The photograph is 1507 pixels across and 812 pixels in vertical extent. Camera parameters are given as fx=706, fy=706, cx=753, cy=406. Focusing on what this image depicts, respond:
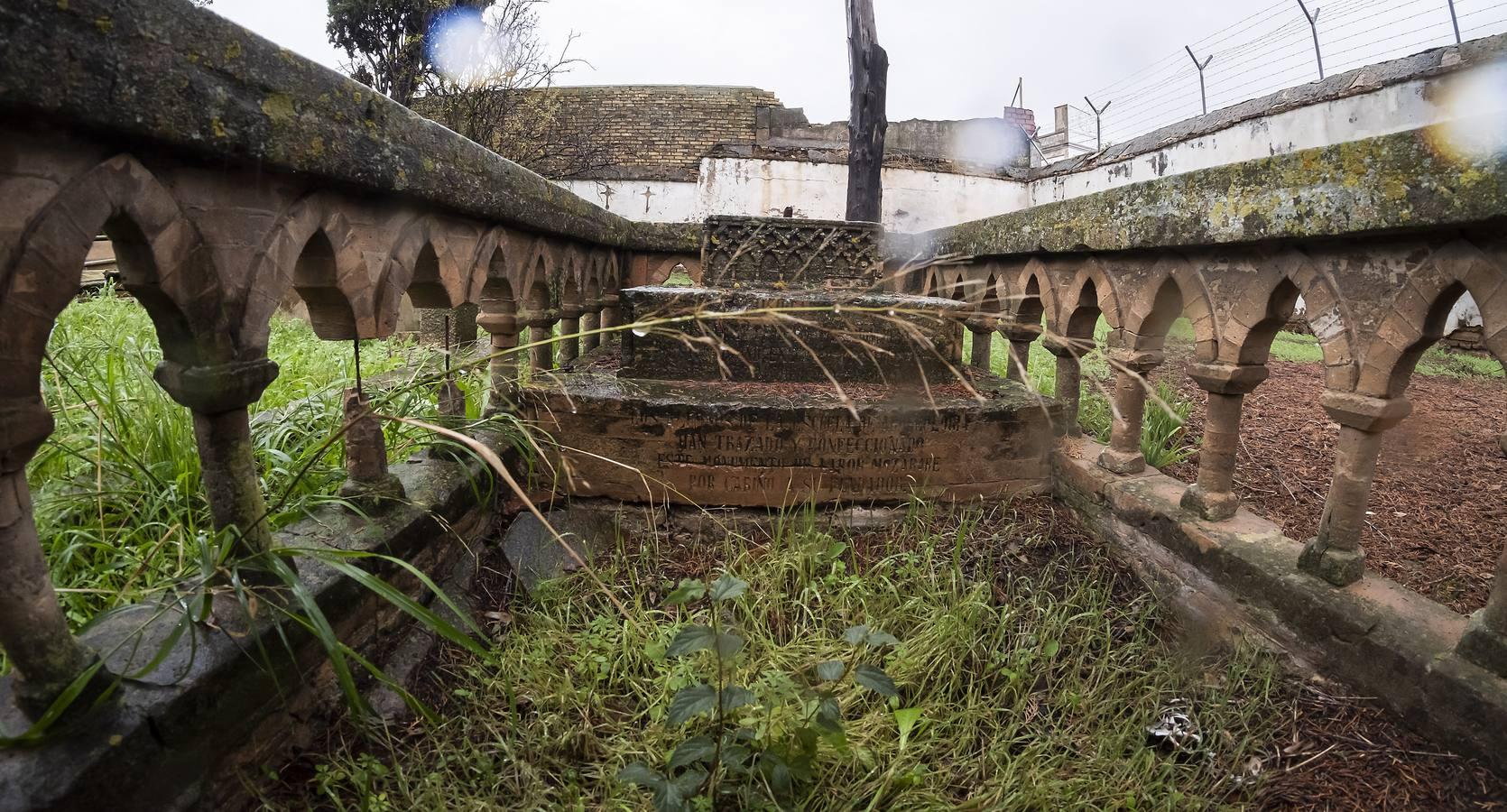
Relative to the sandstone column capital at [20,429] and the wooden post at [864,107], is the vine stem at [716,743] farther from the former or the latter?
the wooden post at [864,107]

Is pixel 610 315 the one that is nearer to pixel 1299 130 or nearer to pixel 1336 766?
pixel 1336 766

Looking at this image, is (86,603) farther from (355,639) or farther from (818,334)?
(818,334)

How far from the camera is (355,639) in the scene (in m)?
1.92

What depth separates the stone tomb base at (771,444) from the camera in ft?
10.0

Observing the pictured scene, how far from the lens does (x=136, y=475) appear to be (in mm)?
2188

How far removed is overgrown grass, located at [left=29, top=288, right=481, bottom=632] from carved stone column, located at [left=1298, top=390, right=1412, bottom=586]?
2790mm

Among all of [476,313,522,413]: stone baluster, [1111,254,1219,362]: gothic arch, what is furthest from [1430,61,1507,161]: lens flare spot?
[476,313,522,413]: stone baluster

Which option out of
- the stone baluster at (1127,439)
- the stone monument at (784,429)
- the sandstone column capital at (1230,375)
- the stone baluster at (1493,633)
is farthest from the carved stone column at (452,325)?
the stone baluster at (1493,633)

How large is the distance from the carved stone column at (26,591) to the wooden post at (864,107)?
7152 mm

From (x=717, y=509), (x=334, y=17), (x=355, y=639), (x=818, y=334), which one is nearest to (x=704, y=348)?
(x=818, y=334)

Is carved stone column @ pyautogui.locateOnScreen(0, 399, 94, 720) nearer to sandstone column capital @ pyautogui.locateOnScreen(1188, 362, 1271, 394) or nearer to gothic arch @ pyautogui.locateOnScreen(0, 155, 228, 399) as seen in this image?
gothic arch @ pyautogui.locateOnScreen(0, 155, 228, 399)

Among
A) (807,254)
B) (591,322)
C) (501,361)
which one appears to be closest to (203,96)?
(501,361)

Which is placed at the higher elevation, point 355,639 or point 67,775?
point 67,775

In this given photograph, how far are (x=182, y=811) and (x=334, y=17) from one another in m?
10.9
